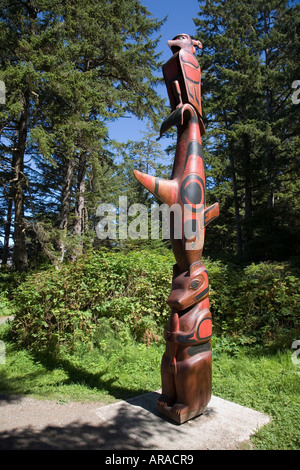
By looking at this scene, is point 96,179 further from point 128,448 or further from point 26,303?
point 128,448

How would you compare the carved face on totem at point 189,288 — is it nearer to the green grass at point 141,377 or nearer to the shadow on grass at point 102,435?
the shadow on grass at point 102,435

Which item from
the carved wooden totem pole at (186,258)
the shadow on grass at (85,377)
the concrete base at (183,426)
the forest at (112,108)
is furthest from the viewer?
the forest at (112,108)

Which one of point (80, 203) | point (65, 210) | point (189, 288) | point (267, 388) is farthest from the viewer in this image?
point (80, 203)

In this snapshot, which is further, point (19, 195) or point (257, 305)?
point (19, 195)

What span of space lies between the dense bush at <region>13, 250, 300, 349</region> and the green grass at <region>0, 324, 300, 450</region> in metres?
0.35

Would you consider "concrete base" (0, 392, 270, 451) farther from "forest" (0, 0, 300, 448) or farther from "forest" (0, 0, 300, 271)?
"forest" (0, 0, 300, 271)

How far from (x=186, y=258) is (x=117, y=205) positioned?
14189 mm

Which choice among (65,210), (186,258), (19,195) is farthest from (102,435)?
(65,210)

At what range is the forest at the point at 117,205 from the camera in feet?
17.6

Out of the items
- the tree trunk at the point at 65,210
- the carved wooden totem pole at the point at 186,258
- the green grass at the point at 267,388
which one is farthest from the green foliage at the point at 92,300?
the tree trunk at the point at 65,210

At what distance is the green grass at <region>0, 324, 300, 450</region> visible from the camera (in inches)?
146

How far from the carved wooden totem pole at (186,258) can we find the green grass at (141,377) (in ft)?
2.83

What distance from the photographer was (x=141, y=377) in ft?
16.0

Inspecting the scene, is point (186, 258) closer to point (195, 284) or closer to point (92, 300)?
point (195, 284)
